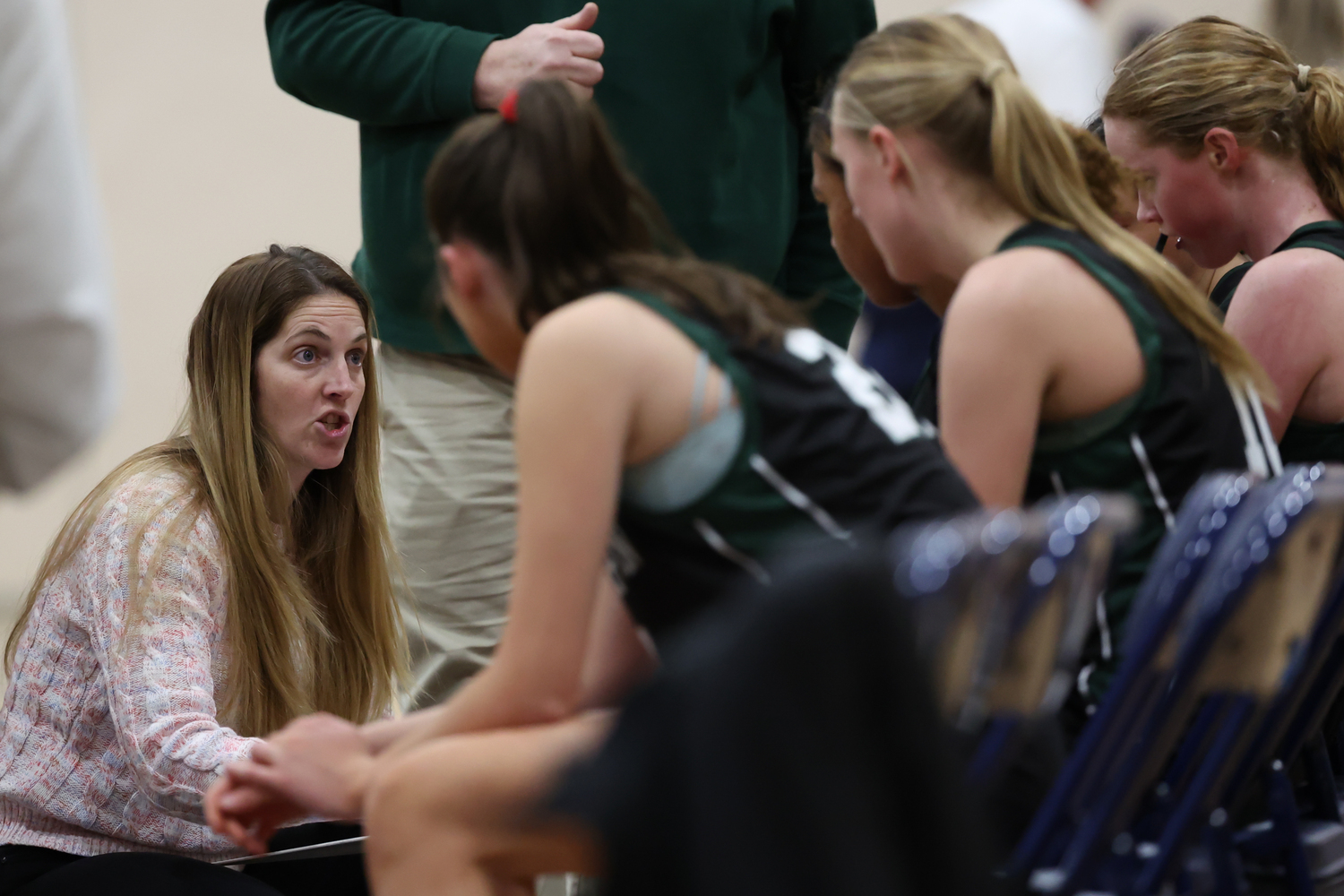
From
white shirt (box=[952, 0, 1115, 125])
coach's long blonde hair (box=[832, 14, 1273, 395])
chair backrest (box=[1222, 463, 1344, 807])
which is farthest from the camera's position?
white shirt (box=[952, 0, 1115, 125])

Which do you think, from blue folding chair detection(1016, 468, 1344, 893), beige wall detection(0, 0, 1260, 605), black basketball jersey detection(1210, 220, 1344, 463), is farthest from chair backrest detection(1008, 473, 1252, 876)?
beige wall detection(0, 0, 1260, 605)

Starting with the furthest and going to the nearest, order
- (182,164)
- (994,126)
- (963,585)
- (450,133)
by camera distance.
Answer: (182,164), (450,133), (994,126), (963,585)

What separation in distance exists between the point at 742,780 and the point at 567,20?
1709 mm

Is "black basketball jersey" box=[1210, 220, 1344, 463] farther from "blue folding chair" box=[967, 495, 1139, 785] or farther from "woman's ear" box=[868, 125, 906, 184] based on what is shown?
"blue folding chair" box=[967, 495, 1139, 785]

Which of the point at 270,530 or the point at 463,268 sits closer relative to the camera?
the point at 463,268

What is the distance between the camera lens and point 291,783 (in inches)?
55.8

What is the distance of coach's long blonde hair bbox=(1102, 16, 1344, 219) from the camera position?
205cm

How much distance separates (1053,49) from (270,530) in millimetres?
1496

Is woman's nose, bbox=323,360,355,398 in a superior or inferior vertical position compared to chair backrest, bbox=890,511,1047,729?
inferior

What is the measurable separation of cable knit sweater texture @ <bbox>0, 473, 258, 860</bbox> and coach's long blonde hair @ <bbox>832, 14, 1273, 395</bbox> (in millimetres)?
966

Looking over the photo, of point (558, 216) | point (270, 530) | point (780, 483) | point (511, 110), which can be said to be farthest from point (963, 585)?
point (270, 530)

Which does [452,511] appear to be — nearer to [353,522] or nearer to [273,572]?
[353,522]

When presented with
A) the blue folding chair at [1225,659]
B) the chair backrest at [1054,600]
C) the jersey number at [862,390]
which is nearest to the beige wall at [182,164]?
the jersey number at [862,390]

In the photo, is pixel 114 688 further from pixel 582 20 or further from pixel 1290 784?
pixel 1290 784
